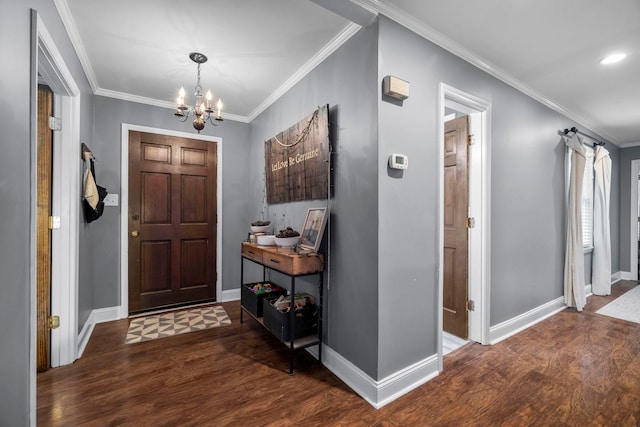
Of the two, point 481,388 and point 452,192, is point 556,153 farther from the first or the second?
point 481,388

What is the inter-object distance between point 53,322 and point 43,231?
2.29 ft

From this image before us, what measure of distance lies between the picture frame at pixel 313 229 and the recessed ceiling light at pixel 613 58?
8.97ft

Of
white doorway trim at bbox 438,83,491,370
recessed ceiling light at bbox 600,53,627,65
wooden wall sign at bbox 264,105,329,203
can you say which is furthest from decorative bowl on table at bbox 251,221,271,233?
recessed ceiling light at bbox 600,53,627,65

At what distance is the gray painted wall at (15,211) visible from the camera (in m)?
1.21

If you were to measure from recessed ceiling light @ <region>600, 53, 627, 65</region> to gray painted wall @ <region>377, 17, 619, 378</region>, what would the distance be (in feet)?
1.95

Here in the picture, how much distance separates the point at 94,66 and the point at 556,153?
4980mm

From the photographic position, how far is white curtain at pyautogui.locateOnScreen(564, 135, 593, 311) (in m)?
3.38

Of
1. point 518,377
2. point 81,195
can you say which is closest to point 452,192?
point 518,377

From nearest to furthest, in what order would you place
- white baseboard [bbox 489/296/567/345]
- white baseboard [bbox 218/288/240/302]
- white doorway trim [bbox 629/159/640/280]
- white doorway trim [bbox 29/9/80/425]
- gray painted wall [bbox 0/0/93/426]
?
gray painted wall [bbox 0/0/93/426] → white doorway trim [bbox 29/9/80/425] → white baseboard [bbox 489/296/567/345] → white baseboard [bbox 218/288/240/302] → white doorway trim [bbox 629/159/640/280]

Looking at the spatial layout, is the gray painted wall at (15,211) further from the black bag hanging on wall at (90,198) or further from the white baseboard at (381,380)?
the white baseboard at (381,380)

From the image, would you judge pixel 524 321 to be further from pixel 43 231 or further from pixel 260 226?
pixel 43 231

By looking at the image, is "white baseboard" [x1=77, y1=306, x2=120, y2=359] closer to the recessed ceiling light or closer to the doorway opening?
the recessed ceiling light

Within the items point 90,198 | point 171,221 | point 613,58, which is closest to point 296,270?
point 90,198

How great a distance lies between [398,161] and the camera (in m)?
1.88
